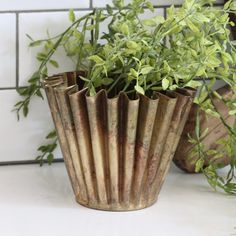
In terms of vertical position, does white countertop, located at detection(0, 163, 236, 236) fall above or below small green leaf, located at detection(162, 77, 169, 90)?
below

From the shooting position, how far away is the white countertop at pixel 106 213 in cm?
58

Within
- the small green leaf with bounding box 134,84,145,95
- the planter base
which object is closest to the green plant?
the small green leaf with bounding box 134,84,145,95

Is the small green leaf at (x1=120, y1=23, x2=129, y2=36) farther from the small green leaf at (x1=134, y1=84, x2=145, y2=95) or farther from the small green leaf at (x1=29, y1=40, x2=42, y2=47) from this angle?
the small green leaf at (x1=29, y1=40, x2=42, y2=47)

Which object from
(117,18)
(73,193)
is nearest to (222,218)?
(73,193)

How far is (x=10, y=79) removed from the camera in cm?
79

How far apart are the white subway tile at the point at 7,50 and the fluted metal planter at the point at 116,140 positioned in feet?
0.51

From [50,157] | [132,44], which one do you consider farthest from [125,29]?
[50,157]

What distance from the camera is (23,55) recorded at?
2.57ft

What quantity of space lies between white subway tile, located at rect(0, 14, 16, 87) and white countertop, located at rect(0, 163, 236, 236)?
14cm

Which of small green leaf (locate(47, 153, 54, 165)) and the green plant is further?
small green leaf (locate(47, 153, 54, 165))

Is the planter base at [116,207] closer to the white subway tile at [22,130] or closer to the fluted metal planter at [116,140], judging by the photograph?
the fluted metal planter at [116,140]

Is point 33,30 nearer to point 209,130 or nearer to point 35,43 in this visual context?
point 35,43

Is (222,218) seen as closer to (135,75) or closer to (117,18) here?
(135,75)

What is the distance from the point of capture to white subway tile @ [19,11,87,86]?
777mm
